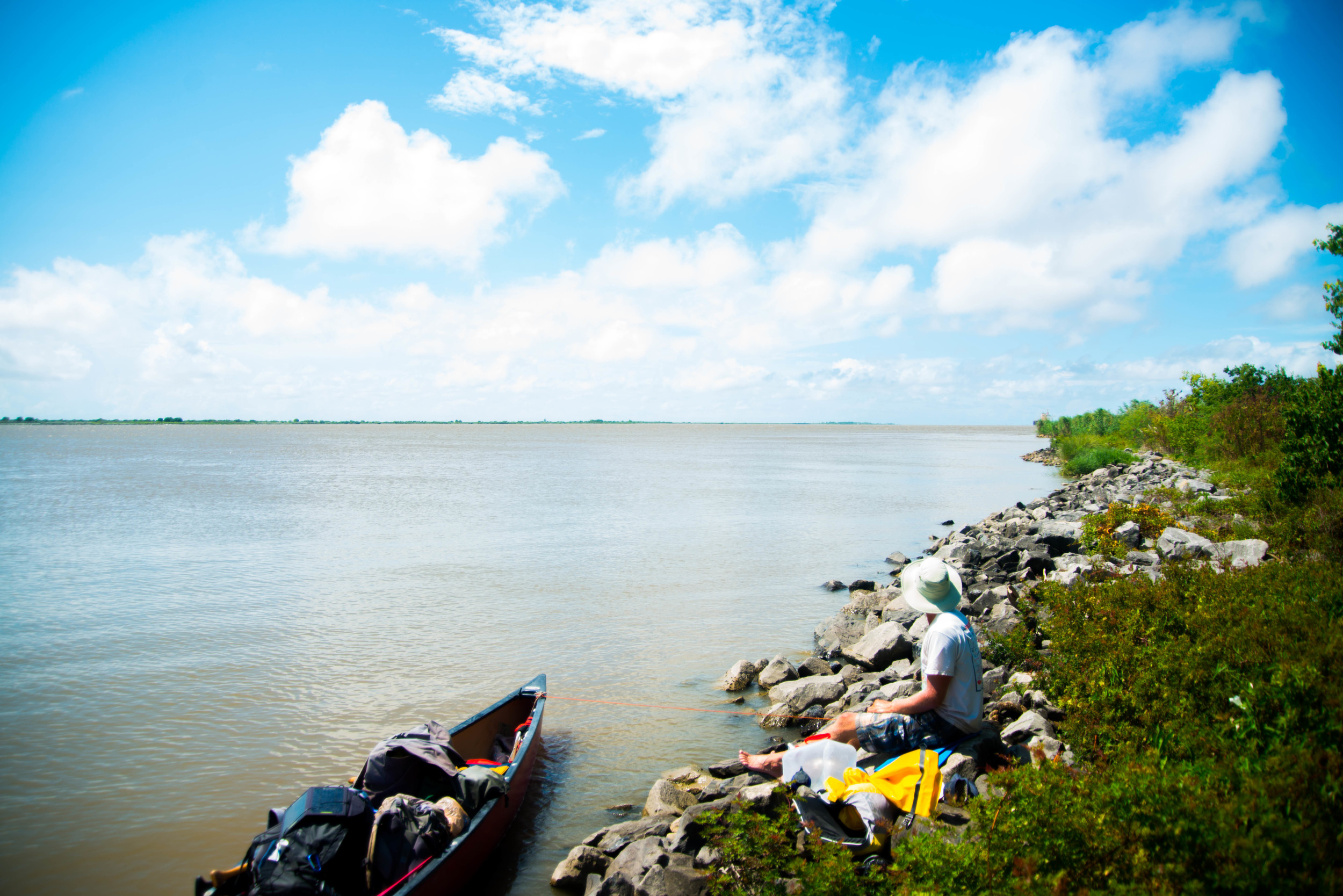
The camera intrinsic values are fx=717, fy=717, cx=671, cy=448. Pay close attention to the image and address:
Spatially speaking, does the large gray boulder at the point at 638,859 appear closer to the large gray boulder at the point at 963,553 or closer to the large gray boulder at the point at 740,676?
the large gray boulder at the point at 740,676

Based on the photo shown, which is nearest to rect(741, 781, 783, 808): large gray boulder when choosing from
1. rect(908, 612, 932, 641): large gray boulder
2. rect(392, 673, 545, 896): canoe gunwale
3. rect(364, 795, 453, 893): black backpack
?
rect(392, 673, 545, 896): canoe gunwale

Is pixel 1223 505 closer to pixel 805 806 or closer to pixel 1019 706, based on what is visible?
pixel 1019 706

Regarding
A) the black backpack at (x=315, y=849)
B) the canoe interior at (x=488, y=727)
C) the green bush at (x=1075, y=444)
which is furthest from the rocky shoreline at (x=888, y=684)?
the green bush at (x=1075, y=444)

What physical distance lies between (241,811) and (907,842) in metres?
7.52

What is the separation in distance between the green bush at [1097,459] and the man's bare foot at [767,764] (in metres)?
42.3

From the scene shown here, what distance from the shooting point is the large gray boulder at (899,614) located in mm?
12703

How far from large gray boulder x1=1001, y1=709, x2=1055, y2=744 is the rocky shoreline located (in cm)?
1

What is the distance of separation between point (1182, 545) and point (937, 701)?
8529 mm

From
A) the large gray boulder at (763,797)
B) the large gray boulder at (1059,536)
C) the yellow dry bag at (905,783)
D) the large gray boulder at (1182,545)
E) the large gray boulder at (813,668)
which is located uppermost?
the large gray boulder at (1182,545)

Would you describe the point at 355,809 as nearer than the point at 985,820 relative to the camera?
No

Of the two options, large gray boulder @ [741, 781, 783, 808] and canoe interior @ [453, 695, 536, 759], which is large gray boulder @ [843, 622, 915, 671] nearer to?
large gray boulder @ [741, 781, 783, 808]

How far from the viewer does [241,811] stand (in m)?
8.12

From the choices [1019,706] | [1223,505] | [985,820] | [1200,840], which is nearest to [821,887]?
[985,820]

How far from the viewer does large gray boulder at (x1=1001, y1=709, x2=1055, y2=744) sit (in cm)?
669
